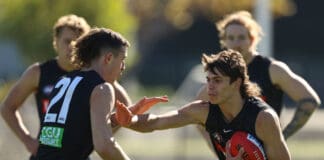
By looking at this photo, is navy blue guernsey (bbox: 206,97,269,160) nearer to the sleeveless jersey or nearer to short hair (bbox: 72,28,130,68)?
short hair (bbox: 72,28,130,68)

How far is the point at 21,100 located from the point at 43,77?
0.33m

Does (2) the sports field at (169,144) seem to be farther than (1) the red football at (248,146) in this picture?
Yes

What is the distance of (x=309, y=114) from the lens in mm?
10633

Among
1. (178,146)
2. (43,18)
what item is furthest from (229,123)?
(43,18)

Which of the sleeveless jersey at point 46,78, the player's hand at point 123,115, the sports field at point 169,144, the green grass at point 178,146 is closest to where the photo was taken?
the player's hand at point 123,115

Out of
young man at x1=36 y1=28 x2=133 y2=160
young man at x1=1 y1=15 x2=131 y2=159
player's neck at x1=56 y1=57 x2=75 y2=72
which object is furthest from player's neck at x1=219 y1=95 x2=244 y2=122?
player's neck at x1=56 y1=57 x2=75 y2=72

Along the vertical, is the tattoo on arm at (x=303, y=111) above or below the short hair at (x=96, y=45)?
below

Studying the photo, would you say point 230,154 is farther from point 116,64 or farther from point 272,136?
point 116,64

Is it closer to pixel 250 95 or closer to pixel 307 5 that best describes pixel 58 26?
pixel 250 95

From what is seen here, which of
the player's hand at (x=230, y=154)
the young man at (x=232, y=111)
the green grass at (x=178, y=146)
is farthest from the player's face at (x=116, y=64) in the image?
the green grass at (x=178, y=146)

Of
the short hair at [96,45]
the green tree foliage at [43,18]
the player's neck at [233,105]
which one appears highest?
the short hair at [96,45]

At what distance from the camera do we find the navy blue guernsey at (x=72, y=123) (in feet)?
26.8

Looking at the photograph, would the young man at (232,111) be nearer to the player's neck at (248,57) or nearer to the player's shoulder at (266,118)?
the player's shoulder at (266,118)

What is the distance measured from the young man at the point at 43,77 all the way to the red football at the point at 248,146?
231 cm
